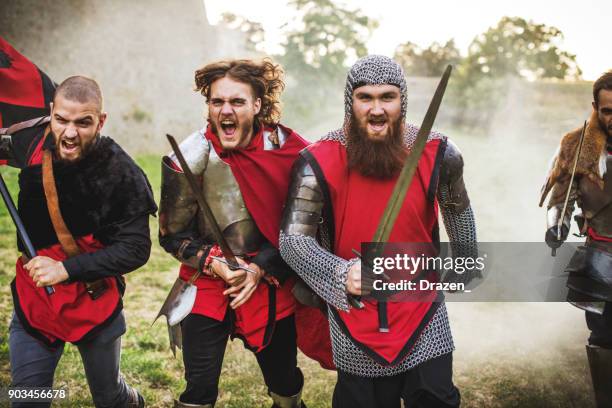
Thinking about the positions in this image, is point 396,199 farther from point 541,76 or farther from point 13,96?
point 541,76

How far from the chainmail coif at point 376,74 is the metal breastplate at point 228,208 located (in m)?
0.68

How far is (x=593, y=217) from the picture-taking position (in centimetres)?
329

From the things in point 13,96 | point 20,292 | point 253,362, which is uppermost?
point 13,96

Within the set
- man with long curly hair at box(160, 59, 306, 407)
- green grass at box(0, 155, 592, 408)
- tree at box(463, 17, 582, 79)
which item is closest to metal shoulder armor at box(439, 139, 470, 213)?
man with long curly hair at box(160, 59, 306, 407)

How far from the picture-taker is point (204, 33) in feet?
60.4

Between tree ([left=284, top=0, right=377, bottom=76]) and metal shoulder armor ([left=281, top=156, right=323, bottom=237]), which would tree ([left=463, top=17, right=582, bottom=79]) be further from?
metal shoulder armor ([left=281, top=156, right=323, bottom=237])

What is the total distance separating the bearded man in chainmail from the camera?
8.23ft

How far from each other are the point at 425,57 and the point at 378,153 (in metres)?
25.1

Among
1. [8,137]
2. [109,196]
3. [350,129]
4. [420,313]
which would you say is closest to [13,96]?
[8,137]

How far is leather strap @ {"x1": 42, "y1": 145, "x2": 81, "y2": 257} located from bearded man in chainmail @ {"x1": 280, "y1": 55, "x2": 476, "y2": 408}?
0.97 metres

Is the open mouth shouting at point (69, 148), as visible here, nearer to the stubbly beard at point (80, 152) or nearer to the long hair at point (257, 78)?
the stubbly beard at point (80, 152)

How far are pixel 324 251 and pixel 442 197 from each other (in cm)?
66

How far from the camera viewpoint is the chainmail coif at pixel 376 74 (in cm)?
253

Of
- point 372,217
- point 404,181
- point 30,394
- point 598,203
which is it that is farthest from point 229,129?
point 598,203
